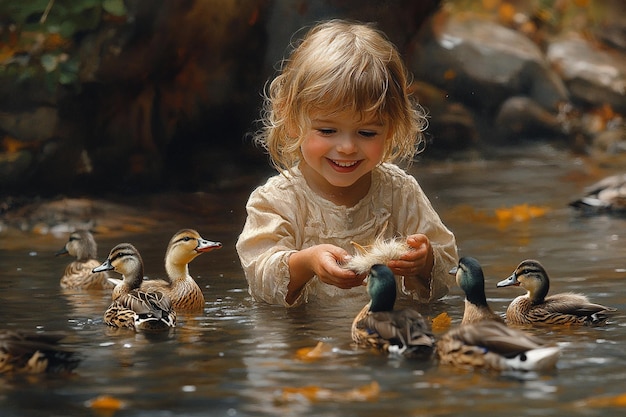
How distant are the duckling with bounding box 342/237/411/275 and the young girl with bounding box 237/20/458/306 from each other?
37mm

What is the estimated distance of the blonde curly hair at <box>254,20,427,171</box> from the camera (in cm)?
644

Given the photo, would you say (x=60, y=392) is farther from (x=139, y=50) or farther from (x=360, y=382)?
(x=139, y=50)

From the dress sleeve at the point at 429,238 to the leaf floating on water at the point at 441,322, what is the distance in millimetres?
457

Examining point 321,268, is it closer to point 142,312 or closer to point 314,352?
point 314,352

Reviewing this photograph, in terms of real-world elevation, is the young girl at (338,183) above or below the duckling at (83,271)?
above

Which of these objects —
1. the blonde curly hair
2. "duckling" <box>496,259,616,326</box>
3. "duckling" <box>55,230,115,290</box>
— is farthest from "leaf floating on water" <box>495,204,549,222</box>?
"duckling" <box>496,259,616,326</box>

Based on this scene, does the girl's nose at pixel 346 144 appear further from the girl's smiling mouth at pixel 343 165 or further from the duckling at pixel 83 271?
the duckling at pixel 83 271

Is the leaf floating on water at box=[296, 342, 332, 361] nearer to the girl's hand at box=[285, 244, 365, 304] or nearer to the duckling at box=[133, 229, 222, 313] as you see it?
the girl's hand at box=[285, 244, 365, 304]

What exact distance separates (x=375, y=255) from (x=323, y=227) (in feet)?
2.89

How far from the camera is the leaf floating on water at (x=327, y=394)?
468 cm

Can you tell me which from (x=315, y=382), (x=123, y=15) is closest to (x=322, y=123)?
(x=315, y=382)

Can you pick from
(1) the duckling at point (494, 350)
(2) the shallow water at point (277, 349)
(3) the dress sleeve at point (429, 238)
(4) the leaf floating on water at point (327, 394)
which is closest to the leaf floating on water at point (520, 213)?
(2) the shallow water at point (277, 349)

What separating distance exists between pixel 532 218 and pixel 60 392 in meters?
6.72

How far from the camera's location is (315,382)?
498cm
